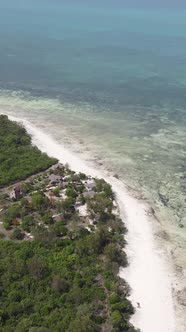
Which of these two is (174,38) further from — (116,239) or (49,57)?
(116,239)

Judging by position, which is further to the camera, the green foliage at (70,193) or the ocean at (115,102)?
the ocean at (115,102)

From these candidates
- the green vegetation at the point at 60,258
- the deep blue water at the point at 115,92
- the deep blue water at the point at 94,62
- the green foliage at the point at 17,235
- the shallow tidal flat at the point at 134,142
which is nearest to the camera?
the green vegetation at the point at 60,258

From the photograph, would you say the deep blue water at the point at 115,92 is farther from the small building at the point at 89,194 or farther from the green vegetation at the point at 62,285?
the green vegetation at the point at 62,285

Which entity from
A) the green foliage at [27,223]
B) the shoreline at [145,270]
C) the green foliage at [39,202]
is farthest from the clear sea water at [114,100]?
the green foliage at [27,223]

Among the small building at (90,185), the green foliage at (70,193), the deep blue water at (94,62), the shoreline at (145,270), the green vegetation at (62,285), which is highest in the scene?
the deep blue water at (94,62)

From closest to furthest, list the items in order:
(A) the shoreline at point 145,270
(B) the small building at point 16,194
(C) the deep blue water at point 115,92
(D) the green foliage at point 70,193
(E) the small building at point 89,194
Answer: (A) the shoreline at point 145,270, (B) the small building at point 16,194, (D) the green foliage at point 70,193, (E) the small building at point 89,194, (C) the deep blue water at point 115,92

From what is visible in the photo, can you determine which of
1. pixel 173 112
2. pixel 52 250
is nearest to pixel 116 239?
pixel 52 250
